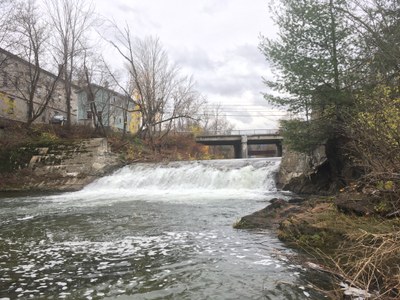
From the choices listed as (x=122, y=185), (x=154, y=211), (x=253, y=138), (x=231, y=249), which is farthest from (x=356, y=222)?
(x=253, y=138)

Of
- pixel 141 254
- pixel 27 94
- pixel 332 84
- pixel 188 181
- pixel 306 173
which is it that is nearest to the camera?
pixel 141 254

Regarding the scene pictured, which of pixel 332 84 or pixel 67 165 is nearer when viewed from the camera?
pixel 332 84

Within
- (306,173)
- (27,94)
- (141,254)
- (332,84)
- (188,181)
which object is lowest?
(141,254)

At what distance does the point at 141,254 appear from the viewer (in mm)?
6660

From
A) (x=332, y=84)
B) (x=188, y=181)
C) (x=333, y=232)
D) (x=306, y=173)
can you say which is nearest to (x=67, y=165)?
(x=188, y=181)

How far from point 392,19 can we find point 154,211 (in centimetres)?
938

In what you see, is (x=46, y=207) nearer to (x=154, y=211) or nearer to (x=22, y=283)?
(x=154, y=211)

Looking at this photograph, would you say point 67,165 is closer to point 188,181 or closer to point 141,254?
point 188,181

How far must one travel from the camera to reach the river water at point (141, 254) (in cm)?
490

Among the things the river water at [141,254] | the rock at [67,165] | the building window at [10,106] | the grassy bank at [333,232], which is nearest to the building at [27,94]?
the building window at [10,106]

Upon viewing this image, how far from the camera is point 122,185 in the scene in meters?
21.0

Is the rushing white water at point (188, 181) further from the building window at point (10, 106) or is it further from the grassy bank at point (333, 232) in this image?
the building window at point (10, 106)

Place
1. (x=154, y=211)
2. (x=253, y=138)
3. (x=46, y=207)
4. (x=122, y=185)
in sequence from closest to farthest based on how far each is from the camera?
(x=154, y=211)
(x=46, y=207)
(x=122, y=185)
(x=253, y=138)

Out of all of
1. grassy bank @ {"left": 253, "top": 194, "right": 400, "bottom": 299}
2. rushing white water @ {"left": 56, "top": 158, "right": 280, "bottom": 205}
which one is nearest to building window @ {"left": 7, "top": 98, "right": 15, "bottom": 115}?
rushing white water @ {"left": 56, "top": 158, "right": 280, "bottom": 205}
